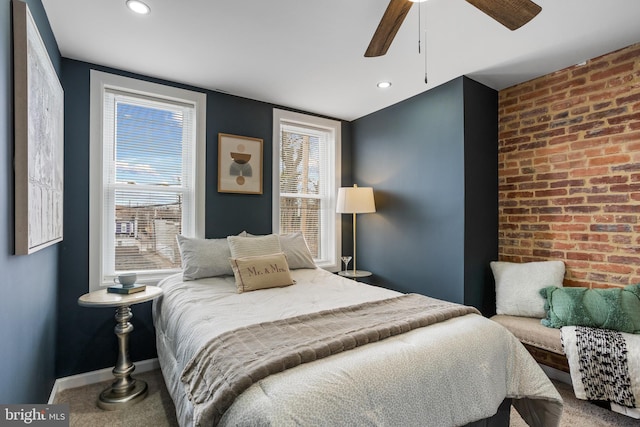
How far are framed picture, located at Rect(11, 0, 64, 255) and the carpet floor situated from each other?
3.94ft

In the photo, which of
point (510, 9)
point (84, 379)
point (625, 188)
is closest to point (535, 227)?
point (625, 188)

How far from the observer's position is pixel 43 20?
1896 mm

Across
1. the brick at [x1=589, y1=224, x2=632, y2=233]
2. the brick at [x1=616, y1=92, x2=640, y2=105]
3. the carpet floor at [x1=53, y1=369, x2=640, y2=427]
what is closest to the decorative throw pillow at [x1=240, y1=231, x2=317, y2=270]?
the carpet floor at [x1=53, y1=369, x2=640, y2=427]

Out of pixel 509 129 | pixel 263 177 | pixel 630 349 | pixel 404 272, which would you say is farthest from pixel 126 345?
pixel 509 129

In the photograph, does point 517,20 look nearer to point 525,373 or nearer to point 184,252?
point 525,373

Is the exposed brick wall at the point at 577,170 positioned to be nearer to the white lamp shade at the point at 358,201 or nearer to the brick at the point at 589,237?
the brick at the point at 589,237

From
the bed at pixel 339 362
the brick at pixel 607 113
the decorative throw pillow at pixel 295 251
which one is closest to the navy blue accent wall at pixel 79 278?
the bed at pixel 339 362

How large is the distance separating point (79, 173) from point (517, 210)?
3747 millimetres

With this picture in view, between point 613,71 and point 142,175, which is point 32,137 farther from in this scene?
point 613,71

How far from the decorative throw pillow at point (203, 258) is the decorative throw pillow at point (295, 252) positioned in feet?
1.72

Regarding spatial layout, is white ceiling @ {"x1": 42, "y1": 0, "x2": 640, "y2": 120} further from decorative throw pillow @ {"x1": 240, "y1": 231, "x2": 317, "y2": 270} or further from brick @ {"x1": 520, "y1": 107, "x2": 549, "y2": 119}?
decorative throw pillow @ {"x1": 240, "y1": 231, "x2": 317, "y2": 270}

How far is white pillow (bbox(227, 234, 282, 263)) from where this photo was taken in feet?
8.72

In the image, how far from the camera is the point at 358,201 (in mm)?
3510

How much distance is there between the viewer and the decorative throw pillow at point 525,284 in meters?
2.52
